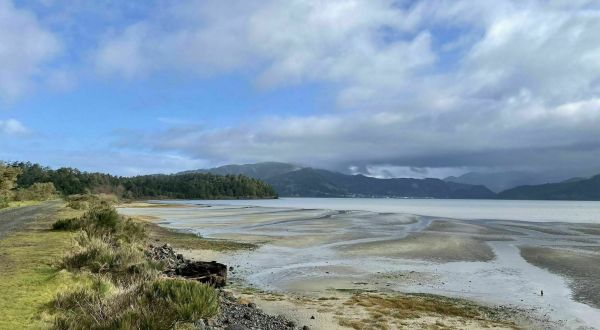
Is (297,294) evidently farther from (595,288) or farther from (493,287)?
(595,288)

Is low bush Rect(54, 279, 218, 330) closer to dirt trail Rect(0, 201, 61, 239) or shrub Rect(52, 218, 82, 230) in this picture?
dirt trail Rect(0, 201, 61, 239)

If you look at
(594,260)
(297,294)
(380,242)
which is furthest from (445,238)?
(297,294)

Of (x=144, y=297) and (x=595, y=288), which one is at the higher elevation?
(x=144, y=297)

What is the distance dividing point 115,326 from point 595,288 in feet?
61.0

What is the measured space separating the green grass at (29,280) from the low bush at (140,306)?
1.52 feet

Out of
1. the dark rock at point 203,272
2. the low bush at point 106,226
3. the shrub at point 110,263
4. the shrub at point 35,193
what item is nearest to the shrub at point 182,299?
the shrub at point 110,263

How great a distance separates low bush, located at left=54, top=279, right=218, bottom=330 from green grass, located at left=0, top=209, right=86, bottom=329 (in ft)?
1.52

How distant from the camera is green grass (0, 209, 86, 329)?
873 cm

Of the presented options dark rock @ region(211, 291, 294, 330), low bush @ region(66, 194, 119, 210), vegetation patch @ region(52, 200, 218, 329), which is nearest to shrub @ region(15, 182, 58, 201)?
low bush @ region(66, 194, 119, 210)

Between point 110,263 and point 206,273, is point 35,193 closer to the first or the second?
point 206,273

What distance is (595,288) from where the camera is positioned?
19.0 m

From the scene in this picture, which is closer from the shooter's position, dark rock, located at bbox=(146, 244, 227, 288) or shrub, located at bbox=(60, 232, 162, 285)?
shrub, located at bbox=(60, 232, 162, 285)

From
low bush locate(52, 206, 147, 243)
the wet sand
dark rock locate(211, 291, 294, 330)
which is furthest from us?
low bush locate(52, 206, 147, 243)

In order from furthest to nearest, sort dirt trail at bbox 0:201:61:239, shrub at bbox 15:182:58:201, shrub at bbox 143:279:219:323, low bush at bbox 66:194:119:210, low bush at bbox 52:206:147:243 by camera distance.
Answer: shrub at bbox 15:182:58:201 < low bush at bbox 66:194:119:210 < dirt trail at bbox 0:201:61:239 < low bush at bbox 52:206:147:243 < shrub at bbox 143:279:219:323
